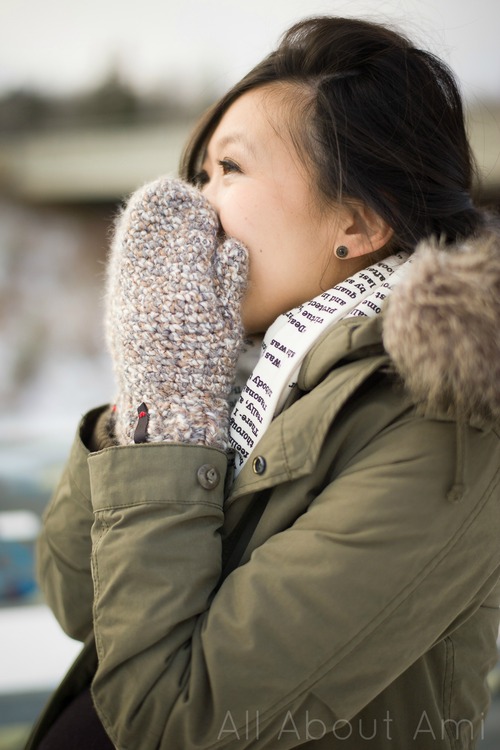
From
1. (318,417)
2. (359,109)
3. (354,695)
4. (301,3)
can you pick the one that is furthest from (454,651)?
(301,3)

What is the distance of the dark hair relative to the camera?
3.52ft

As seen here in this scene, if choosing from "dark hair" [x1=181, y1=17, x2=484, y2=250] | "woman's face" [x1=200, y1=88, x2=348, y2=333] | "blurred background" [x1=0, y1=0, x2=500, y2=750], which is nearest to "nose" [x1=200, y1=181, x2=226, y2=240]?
"woman's face" [x1=200, y1=88, x2=348, y2=333]

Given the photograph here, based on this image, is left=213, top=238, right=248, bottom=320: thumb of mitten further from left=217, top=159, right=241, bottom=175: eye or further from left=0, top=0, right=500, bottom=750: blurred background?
left=0, top=0, right=500, bottom=750: blurred background

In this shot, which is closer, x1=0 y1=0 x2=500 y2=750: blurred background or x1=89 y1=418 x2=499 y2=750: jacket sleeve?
x1=89 y1=418 x2=499 y2=750: jacket sleeve

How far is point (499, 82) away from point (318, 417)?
1.81m

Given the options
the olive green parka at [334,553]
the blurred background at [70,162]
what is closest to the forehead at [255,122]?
the olive green parka at [334,553]

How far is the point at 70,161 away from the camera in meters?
2.46

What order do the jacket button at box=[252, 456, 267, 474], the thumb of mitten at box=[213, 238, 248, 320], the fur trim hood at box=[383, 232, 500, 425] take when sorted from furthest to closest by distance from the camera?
the thumb of mitten at box=[213, 238, 248, 320] < the jacket button at box=[252, 456, 267, 474] < the fur trim hood at box=[383, 232, 500, 425]

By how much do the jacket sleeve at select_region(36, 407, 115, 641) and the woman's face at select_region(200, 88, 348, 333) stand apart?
0.37m

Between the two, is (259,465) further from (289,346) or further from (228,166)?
(228,166)

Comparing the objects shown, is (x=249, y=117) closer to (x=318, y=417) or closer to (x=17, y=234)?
(x=318, y=417)

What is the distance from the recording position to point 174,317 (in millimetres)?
971

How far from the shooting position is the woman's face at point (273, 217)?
1075mm

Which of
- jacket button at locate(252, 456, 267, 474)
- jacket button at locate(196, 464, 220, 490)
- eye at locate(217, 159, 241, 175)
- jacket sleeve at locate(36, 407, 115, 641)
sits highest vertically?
eye at locate(217, 159, 241, 175)
